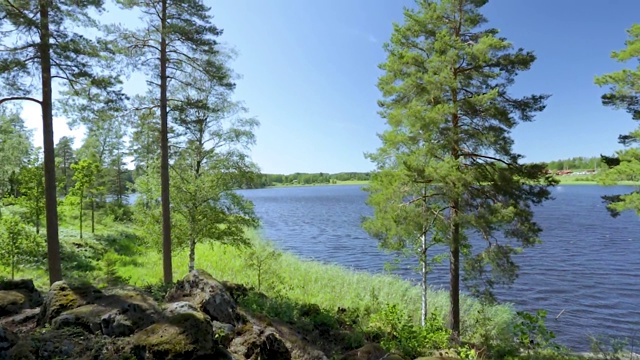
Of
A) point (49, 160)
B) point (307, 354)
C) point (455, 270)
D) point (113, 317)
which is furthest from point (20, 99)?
point (455, 270)

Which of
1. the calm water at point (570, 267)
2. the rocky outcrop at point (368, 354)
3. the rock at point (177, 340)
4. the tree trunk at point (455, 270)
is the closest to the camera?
the rock at point (177, 340)

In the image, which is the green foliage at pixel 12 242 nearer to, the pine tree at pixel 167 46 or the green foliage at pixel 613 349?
the pine tree at pixel 167 46

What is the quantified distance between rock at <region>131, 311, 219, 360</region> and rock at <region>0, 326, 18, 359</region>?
127 centimetres

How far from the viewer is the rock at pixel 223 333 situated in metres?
5.47

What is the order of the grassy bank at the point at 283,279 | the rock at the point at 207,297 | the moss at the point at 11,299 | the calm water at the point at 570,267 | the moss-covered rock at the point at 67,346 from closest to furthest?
1. the moss-covered rock at the point at 67,346
2. the moss at the point at 11,299
3. the rock at the point at 207,297
4. the grassy bank at the point at 283,279
5. the calm water at the point at 570,267

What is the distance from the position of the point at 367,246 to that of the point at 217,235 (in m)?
17.2

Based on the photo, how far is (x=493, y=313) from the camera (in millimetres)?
14164

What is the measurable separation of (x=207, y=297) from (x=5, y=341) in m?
3.08

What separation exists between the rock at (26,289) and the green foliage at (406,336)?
707 cm

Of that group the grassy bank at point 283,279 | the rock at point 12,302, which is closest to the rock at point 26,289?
the rock at point 12,302

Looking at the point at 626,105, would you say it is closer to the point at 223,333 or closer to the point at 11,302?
the point at 223,333

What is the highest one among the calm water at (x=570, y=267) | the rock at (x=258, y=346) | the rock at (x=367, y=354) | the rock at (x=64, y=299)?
the rock at (x=64, y=299)

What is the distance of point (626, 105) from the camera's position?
38.5 feet

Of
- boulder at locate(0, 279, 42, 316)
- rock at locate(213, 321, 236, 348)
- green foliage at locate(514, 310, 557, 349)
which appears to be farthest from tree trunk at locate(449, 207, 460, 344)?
boulder at locate(0, 279, 42, 316)
